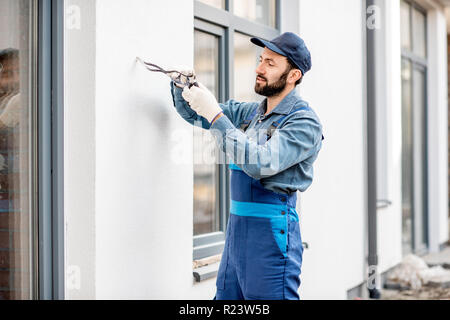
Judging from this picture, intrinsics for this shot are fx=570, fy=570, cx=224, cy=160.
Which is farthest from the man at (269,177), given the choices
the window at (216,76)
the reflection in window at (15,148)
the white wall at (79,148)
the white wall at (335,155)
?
the white wall at (335,155)

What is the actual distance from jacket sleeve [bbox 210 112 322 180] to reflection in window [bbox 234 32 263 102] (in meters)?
1.43

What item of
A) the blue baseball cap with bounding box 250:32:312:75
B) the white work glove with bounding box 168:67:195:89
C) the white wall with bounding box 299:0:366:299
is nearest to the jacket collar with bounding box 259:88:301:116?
the blue baseball cap with bounding box 250:32:312:75

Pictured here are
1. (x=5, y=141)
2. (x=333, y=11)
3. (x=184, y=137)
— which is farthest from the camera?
(x=333, y=11)

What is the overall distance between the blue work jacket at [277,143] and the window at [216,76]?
799 millimetres

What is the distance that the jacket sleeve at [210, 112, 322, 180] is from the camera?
2154mm

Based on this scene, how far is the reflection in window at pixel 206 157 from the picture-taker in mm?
3316

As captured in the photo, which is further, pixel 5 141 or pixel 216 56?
pixel 216 56

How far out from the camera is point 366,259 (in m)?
5.10

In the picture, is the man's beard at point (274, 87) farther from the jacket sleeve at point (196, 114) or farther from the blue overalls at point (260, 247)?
the jacket sleeve at point (196, 114)

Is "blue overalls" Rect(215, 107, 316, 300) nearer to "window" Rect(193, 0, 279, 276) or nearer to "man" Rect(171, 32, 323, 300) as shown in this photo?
"man" Rect(171, 32, 323, 300)

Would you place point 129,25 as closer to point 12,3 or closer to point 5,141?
point 12,3

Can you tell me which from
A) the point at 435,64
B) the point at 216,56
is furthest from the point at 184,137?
the point at 435,64

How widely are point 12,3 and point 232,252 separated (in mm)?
1301

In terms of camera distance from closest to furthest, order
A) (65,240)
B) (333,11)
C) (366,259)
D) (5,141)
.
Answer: (5,141), (65,240), (333,11), (366,259)
